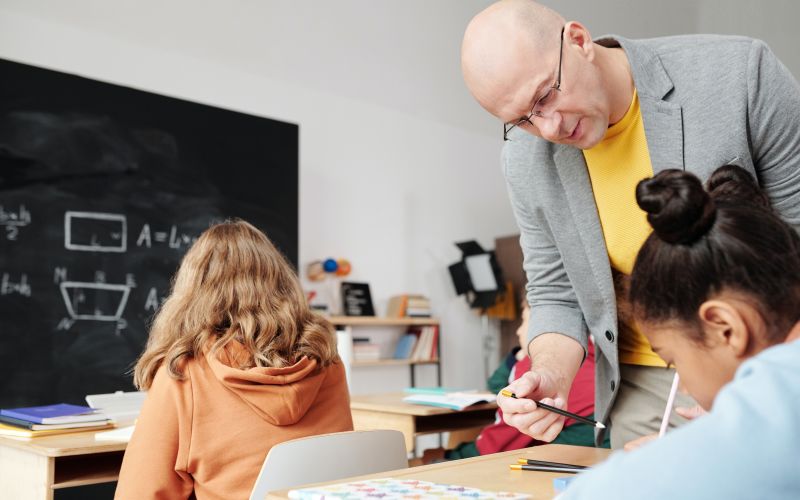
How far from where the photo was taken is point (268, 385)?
6.18 feet

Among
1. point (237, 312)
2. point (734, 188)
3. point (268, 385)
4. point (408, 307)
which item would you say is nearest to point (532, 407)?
point (734, 188)

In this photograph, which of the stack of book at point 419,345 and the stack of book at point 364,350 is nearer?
the stack of book at point 364,350

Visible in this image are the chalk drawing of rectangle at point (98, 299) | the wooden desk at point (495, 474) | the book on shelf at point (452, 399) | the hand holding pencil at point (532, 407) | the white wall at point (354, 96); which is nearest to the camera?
the wooden desk at point (495, 474)

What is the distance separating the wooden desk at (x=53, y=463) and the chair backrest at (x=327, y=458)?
80 cm

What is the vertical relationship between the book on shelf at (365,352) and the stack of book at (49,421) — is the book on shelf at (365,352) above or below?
above

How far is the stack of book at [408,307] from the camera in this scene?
6070 mm

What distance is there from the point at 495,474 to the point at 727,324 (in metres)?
0.52

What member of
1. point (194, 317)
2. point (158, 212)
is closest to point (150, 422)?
point (194, 317)

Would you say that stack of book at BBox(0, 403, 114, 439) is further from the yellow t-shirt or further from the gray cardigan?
the yellow t-shirt

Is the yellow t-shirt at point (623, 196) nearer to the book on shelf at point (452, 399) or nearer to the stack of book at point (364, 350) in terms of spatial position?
the book on shelf at point (452, 399)

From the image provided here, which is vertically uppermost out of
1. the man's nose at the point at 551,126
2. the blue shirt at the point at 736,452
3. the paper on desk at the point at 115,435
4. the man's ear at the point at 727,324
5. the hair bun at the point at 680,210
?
the man's nose at the point at 551,126

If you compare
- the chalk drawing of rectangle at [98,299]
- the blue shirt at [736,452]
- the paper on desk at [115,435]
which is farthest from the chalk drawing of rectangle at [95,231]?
the blue shirt at [736,452]

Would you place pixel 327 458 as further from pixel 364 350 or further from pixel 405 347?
pixel 405 347

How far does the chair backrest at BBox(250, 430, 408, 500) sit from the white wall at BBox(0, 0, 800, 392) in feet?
12.0
